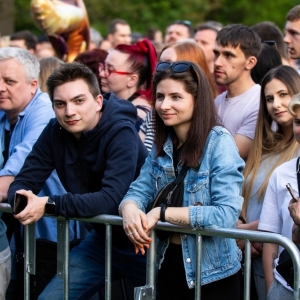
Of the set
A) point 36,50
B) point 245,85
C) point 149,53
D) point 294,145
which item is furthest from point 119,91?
point 36,50

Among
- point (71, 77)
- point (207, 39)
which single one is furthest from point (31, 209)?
point (207, 39)

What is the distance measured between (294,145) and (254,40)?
3.96 ft

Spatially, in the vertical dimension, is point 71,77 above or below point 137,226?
above

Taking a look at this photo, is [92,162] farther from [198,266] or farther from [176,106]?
[198,266]

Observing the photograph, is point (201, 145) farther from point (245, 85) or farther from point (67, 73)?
point (245, 85)

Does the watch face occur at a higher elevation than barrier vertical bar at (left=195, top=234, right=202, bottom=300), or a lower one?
higher

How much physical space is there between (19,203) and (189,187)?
41.8 inches

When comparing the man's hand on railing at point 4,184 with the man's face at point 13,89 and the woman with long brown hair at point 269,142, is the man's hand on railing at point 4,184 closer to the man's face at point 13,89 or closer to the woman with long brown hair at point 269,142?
the man's face at point 13,89

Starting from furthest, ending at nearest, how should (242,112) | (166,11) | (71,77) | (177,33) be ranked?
(166,11)
(177,33)
(242,112)
(71,77)

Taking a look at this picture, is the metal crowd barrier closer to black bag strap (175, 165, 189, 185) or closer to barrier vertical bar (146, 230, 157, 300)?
barrier vertical bar (146, 230, 157, 300)

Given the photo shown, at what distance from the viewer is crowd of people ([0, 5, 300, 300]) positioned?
13.0 feet

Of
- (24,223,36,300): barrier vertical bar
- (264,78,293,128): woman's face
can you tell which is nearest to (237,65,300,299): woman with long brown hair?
(264,78,293,128): woman's face

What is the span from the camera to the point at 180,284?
409 cm

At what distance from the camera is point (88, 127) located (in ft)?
15.2
